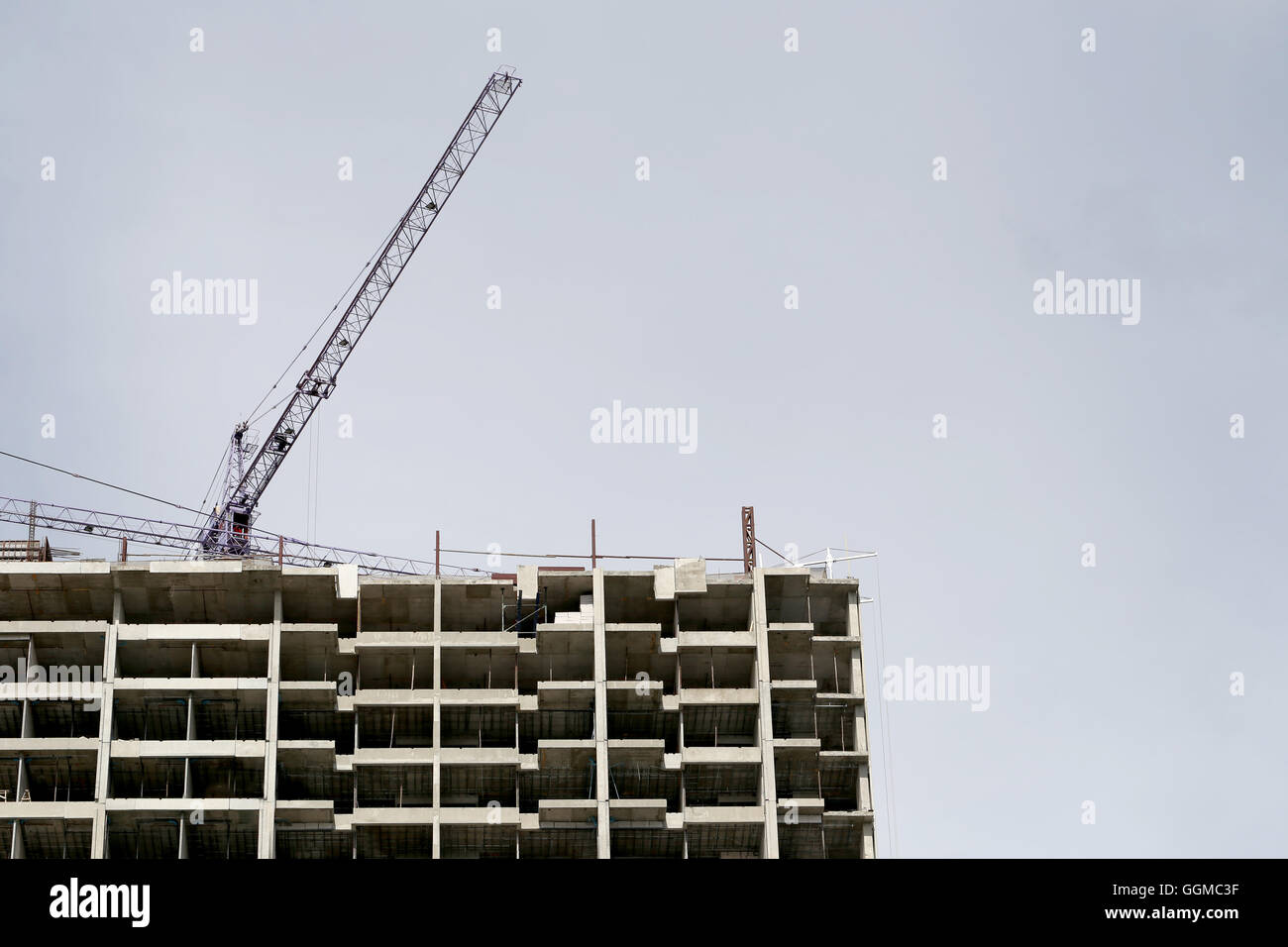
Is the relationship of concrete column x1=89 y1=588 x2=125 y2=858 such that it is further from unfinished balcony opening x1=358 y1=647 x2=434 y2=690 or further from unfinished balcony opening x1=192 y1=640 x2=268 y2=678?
unfinished balcony opening x1=358 y1=647 x2=434 y2=690

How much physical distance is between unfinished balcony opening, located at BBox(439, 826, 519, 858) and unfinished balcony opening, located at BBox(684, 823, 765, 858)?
1053 centimetres

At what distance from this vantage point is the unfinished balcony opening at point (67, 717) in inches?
4956

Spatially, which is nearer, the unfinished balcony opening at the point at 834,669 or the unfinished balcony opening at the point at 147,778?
the unfinished balcony opening at the point at 147,778

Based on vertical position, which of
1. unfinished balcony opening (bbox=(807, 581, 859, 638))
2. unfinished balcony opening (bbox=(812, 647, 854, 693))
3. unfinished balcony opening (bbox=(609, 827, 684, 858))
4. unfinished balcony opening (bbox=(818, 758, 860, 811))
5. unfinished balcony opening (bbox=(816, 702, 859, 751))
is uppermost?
unfinished balcony opening (bbox=(807, 581, 859, 638))

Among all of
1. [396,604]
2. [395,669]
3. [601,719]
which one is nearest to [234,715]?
[395,669]

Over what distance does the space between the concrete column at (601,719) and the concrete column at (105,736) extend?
28.5 m

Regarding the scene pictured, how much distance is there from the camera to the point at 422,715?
128750 mm

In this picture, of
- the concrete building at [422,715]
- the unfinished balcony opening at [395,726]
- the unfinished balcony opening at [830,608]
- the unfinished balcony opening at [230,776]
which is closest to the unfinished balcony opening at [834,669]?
the concrete building at [422,715]

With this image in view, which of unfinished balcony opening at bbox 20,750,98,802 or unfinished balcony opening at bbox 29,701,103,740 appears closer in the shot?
unfinished balcony opening at bbox 20,750,98,802

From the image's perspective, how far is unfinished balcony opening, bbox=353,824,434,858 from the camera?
124000 mm

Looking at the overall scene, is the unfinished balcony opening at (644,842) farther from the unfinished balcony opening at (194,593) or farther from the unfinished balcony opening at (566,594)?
the unfinished balcony opening at (194,593)

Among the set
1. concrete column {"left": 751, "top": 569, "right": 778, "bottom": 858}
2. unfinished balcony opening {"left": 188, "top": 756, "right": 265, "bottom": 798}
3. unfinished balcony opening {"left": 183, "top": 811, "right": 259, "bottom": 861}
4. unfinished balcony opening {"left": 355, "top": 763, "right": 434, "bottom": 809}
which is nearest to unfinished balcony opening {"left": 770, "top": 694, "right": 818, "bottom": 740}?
concrete column {"left": 751, "top": 569, "right": 778, "bottom": 858}
